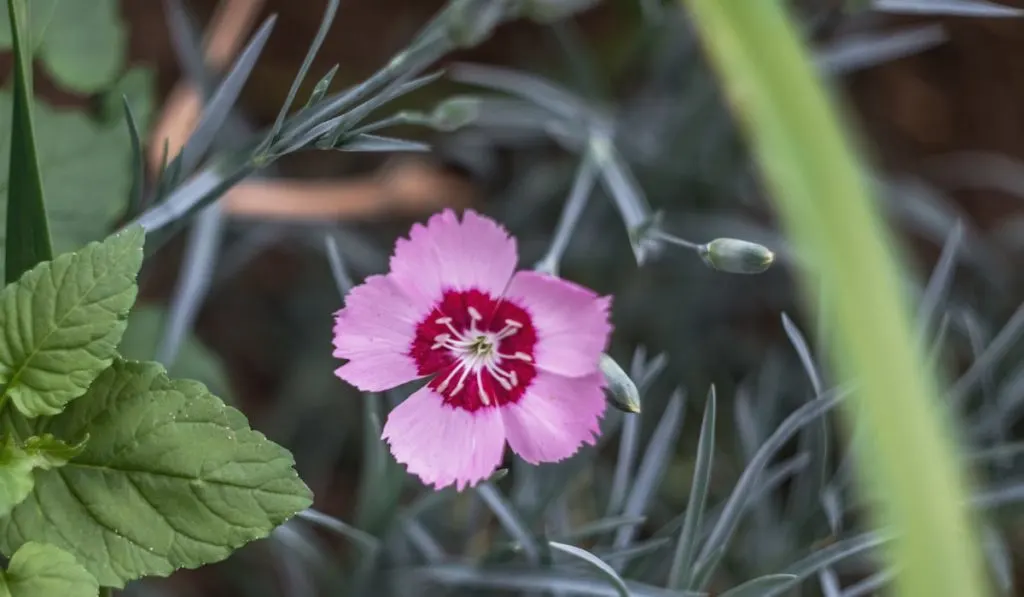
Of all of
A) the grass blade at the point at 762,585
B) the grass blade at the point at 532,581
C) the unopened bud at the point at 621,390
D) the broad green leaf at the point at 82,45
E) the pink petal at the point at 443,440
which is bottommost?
the grass blade at the point at 532,581

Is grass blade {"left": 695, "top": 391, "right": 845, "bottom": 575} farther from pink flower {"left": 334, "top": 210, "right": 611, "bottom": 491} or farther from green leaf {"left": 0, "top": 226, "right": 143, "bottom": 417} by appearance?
green leaf {"left": 0, "top": 226, "right": 143, "bottom": 417}

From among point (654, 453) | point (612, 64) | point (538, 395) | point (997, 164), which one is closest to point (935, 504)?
point (538, 395)

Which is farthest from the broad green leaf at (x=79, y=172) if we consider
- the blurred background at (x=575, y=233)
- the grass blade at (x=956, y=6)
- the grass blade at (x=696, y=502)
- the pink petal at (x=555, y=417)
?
the grass blade at (x=956, y=6)

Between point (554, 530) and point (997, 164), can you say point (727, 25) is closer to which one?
point (554, 530)

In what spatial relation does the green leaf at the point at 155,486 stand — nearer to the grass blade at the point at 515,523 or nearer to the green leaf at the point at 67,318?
the green leaf at the point at 67,318

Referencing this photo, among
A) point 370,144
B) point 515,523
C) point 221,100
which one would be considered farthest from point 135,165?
point 515,523

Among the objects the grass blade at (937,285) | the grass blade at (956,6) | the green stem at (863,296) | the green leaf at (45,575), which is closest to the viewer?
the green stem at (863,296)

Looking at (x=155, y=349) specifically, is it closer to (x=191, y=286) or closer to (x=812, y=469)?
(x=191, y=286)
